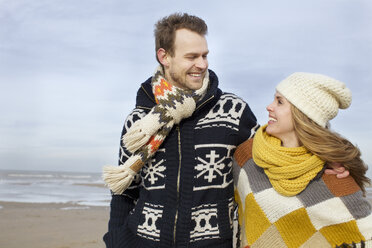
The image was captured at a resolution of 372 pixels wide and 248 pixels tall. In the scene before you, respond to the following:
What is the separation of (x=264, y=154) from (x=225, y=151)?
31 cm

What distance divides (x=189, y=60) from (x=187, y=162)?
2.17ft

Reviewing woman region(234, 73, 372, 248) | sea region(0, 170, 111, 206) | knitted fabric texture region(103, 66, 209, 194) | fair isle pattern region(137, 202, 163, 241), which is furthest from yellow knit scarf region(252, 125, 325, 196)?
sea region(0, 170, 111, 206)

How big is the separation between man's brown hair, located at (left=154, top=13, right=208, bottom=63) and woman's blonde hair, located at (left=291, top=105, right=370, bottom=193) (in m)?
0.85

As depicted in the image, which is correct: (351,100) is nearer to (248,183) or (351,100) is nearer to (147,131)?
(248,183)

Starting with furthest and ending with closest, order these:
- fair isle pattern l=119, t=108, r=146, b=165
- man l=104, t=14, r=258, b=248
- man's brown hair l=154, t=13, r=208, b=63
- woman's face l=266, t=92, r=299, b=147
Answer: fair isle pattern l=119, t=108, r=146, b=165, man's brown hair l=154, t=13, r=208, b=63, man l=104, t=14, r=258, b=248, woman's face l=266, t=92, r=299, b=147

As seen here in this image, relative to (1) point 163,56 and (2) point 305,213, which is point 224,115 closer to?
(1) point 163,56

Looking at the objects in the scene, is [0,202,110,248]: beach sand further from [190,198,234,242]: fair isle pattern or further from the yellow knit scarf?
the yellow knit scarf

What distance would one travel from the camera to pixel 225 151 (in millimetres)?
2484

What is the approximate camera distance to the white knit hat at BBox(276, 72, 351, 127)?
7.23 ft

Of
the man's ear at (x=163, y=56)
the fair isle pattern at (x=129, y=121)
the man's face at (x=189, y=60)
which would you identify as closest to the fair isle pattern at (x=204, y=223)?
the fair isle pattern at (x=129, y=121)

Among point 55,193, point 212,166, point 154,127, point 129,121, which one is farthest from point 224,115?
point 55,193

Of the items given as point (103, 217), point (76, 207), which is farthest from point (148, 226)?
point (76, 207)

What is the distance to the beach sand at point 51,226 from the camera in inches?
242

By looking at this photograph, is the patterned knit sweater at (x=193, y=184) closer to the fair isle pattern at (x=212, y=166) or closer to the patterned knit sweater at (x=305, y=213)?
the fair isle pattern at (x=212, y=166)
